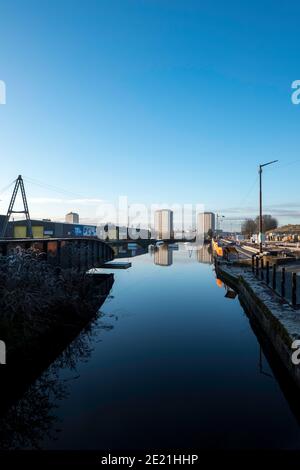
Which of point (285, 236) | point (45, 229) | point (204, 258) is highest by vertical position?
point (45, 229)

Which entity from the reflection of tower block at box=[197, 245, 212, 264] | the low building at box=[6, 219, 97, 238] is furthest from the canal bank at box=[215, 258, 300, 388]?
the low building at box=[6, 219, 97, 238]

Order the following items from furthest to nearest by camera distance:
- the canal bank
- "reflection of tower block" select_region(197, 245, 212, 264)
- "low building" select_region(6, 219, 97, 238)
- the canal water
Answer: "low building" select_region(6, 219, 97, 238) < "reflection of tower block" select_region(197, 245, 212, 264) < the canal bank < the canal water

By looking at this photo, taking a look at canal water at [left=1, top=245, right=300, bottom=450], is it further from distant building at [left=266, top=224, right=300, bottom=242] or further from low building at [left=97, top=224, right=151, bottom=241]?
low building at [left=97, top=224, right=151, bottom=241]

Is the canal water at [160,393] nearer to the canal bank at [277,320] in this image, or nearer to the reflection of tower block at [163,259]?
the canal bank at [277,320]

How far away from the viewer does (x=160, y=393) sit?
7227 mm

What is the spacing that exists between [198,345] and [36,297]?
5773 mm

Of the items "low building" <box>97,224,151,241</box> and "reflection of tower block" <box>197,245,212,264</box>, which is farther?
"low building" <box>97,224,151,241</box>

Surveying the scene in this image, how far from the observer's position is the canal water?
565 cm

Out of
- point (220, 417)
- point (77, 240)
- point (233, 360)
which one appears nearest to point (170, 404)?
point (220, 417)

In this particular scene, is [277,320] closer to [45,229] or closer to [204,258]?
[204,258]

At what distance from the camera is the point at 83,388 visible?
25.0 feet

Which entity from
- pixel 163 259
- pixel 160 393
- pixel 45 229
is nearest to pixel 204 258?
pixel 163 259
